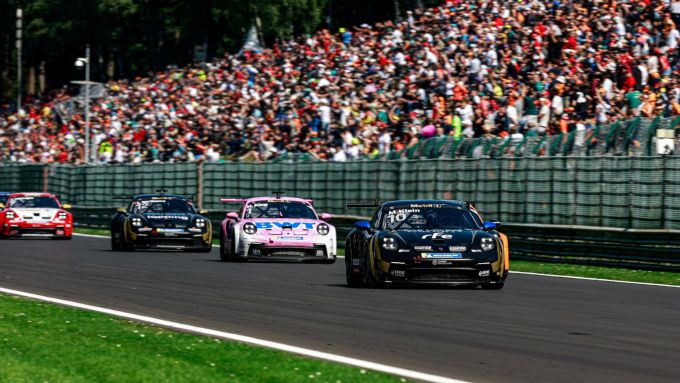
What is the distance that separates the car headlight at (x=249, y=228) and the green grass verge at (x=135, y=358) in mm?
11552

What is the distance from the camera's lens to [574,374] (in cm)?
902

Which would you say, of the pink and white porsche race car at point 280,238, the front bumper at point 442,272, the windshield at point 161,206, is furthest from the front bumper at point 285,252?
the front bumper at point 442,272

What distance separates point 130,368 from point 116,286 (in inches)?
341

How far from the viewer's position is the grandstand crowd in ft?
94.5

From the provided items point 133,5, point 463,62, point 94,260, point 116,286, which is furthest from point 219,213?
point 133,5

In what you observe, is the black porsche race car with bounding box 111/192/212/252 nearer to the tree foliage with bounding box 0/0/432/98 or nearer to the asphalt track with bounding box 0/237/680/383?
the asphalt track with bounding box 0/237/680/383

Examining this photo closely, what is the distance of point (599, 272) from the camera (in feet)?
72.1

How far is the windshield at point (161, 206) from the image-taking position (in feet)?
98.0

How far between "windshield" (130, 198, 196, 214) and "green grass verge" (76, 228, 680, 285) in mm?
8235

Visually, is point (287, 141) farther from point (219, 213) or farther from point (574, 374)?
point (574, 374)

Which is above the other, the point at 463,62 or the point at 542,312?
the point at 463,62

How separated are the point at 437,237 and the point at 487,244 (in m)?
0.64

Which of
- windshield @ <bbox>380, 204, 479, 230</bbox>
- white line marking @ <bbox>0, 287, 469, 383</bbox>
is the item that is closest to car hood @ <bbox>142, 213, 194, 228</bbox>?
windshield @ <bbox>380, 204, 479, 230</bbox>

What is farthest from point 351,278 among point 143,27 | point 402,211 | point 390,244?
point 143,27
